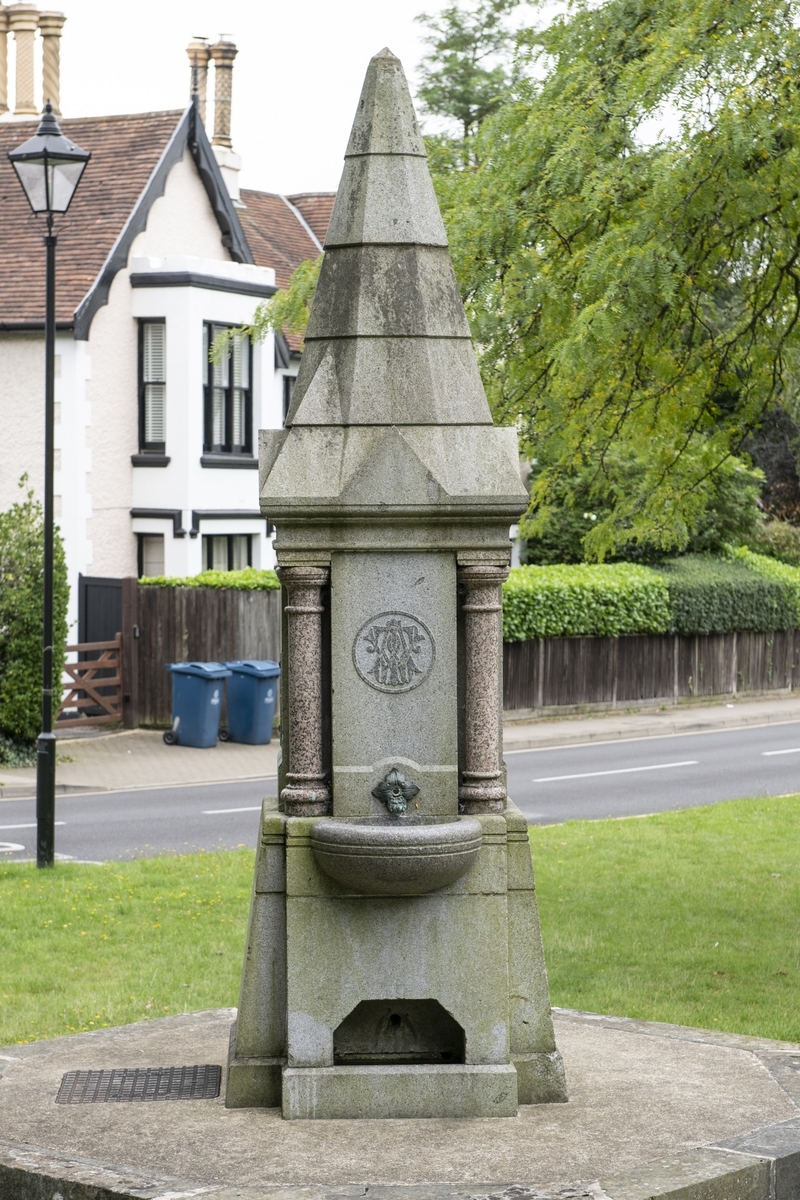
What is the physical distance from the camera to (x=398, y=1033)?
7.39 m

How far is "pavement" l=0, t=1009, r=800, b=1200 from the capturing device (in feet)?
20.1

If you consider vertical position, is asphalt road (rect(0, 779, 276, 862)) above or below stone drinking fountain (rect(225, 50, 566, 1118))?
below

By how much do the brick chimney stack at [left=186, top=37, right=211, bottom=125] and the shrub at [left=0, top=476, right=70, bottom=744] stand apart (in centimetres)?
1837

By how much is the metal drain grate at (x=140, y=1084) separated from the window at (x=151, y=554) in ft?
75.1

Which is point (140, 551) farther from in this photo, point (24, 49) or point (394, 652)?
point (394, 652)

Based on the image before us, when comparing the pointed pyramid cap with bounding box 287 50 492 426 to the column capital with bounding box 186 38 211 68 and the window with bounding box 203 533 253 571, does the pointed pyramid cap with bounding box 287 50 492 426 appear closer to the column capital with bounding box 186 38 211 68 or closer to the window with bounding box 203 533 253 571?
the window with bounding box 203 533 253 571

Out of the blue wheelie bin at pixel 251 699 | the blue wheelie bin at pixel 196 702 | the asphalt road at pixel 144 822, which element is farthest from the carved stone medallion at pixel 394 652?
the blue wheelie bin at pixel 251 699

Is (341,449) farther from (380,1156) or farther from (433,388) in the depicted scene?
(380,1156)

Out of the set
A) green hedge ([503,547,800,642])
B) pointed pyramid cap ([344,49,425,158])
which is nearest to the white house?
green hedge ([503,547,800,642])

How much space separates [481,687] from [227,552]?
24258 mm

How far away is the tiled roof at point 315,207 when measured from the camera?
130ft

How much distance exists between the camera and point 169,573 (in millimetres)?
29719

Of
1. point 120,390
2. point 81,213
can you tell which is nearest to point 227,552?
point 120,390

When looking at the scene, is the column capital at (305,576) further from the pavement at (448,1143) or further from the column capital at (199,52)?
the column capital at (199,52)
